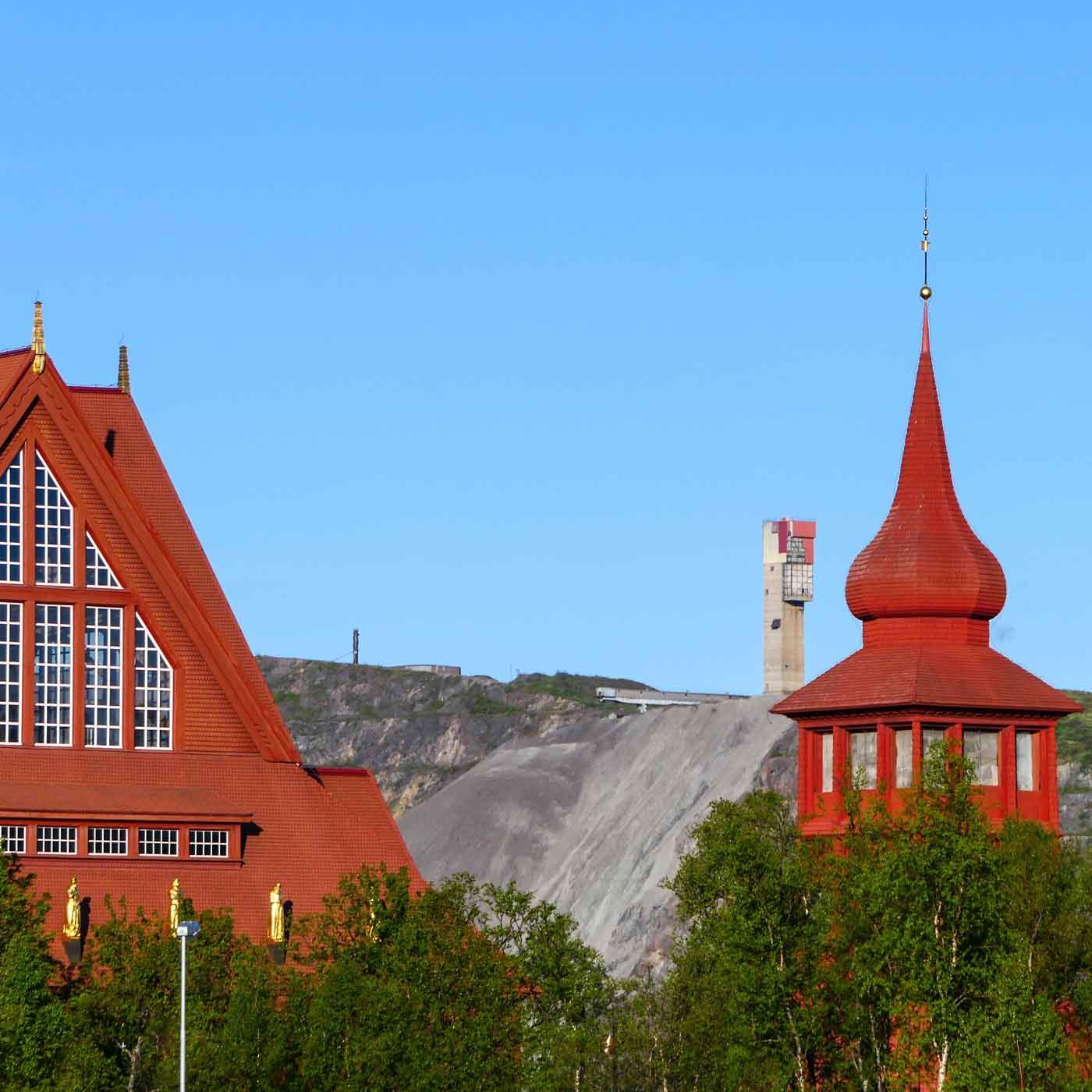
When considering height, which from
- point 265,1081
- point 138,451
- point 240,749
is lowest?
point 265,1081

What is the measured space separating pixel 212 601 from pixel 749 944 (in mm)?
26290

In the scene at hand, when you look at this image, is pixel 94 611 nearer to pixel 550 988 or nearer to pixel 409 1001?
pixel 550 988

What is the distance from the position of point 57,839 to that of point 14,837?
1191 millimetres

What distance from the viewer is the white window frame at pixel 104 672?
7888 centimetres

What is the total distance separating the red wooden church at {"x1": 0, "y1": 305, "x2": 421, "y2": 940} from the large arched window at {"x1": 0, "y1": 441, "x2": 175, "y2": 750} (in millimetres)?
42

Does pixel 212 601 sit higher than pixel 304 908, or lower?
higher

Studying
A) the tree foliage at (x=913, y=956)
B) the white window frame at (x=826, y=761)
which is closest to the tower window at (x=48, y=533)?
the white window frame at (x=826, y=761)

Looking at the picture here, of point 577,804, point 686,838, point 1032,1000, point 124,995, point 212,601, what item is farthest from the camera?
point 577,804

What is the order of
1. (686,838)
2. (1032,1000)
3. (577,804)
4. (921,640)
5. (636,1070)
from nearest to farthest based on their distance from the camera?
(1032,1000)
(636,1070)
(921,640)
(686,838)
(577,804)

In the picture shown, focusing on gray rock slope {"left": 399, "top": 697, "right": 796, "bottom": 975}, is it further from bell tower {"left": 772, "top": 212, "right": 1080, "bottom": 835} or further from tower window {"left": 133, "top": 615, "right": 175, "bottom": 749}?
bell tower {"left": 772, "top": 212, "right": 1080, "bottom": 835}

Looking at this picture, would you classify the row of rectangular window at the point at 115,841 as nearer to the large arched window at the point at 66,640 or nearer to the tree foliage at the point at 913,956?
the large arched window at the point at 66,640

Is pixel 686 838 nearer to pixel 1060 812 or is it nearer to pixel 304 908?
pixel 1060 812

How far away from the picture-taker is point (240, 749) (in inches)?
3167

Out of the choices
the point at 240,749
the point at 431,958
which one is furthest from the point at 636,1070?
the point at 240,749
